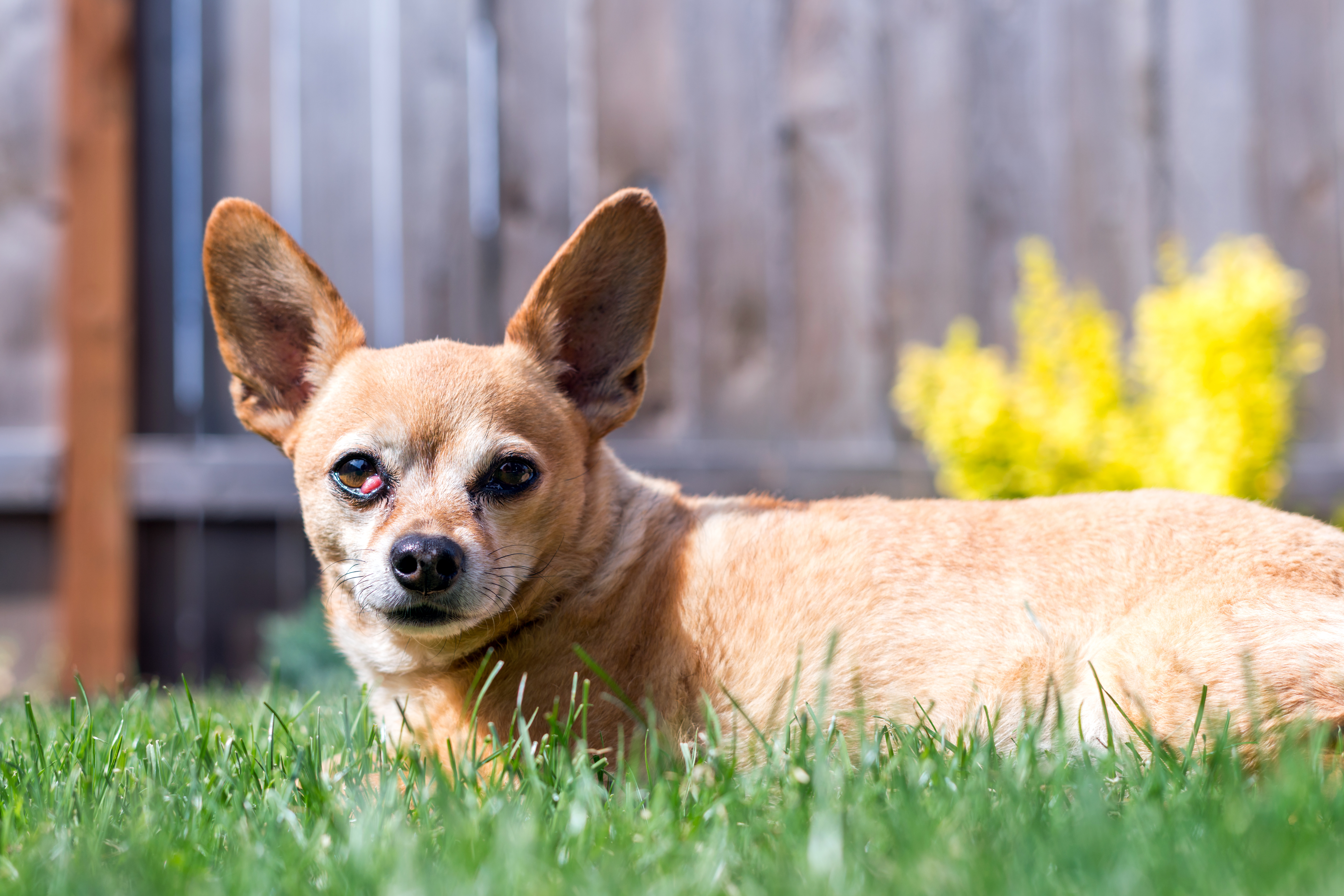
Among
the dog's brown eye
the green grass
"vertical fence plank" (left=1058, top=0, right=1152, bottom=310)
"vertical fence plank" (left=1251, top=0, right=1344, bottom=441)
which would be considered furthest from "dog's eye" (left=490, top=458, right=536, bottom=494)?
"vertical fence plank" (left=1251, top=0, right=1344, bottom=441)

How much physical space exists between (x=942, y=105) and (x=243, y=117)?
2.92 metres

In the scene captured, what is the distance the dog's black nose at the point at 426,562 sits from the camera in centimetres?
185

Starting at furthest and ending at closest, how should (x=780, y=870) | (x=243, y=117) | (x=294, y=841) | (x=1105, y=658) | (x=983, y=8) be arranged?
(x=983, y=8) → (x=243, y=117) → (x=1105, y=658) → (x=294, y=841) → (x=780, y=870)

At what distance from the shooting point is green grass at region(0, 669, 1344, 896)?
1.17 metres

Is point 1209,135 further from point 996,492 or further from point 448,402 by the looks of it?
point 448,402

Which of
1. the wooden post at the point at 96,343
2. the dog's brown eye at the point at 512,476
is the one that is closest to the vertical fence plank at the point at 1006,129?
the dog's brown eye at the point at 512,476

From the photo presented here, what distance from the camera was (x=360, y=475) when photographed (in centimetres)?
210

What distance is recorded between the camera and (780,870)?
1164 millimetres

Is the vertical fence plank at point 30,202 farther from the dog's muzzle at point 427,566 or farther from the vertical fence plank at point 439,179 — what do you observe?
the dog's muzzle at point 427,566

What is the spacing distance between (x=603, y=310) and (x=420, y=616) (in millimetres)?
822

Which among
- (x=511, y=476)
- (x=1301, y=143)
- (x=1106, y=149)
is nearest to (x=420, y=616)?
(x=511, y=476)

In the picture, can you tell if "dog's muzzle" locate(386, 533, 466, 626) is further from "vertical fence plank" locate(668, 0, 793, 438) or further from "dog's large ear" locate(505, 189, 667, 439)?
"vertical fence plank" locate(668, 0, 793, 438)

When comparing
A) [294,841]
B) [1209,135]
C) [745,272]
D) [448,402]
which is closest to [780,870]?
[294,841]

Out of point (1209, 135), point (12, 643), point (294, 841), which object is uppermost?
point (1209, 135)
